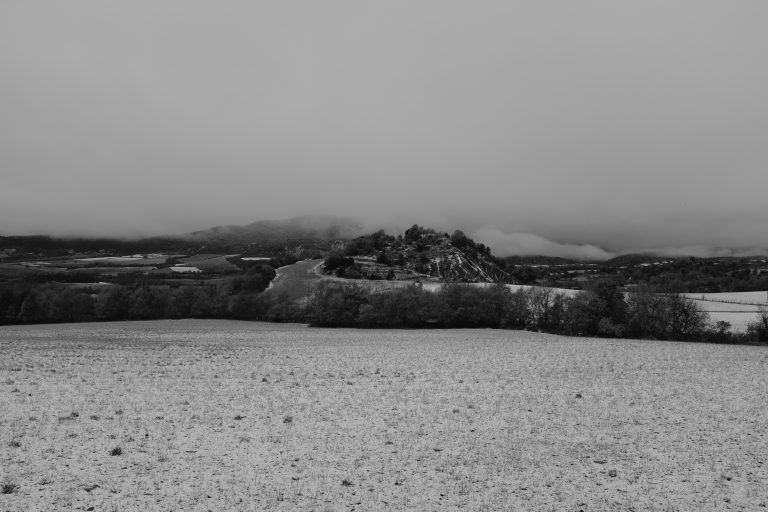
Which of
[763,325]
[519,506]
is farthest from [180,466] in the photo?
[763,325]

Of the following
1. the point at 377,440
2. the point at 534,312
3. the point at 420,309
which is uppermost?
the point at 377,440

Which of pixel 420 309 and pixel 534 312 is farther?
pixel 420 309

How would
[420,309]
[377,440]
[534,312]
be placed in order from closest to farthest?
[377,440] → [534,312] → [420,309]

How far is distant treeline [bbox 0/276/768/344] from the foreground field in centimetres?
4499

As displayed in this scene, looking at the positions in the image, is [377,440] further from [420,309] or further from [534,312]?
[420,309]

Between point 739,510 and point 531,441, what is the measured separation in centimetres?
613

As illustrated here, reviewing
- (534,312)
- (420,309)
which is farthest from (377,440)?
(420,309)

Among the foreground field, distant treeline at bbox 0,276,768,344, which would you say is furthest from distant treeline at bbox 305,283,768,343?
the foreground field

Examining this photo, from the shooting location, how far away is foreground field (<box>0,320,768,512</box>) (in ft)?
38.0

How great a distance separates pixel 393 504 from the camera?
439 inches

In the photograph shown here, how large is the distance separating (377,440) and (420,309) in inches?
3150

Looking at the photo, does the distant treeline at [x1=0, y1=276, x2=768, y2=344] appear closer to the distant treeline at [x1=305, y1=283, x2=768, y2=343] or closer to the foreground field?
the distant treeline at [x1=305, y1=283, x2=768, y2=343]

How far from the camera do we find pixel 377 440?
1614cm

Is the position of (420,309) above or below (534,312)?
below
